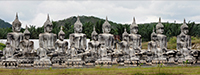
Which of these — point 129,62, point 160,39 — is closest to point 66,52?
point 129,62

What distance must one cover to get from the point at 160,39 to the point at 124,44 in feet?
11.6

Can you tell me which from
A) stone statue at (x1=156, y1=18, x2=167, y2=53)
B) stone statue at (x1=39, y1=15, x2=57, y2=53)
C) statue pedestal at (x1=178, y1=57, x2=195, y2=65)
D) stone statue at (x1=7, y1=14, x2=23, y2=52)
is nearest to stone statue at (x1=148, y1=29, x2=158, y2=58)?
stone statue at (x1=156, y1=18, x2=167, y2=53)

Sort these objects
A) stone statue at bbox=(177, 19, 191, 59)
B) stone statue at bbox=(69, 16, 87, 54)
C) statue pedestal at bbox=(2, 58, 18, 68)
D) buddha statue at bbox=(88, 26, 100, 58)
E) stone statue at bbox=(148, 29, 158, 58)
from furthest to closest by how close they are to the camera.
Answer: stone statue at bbox=(69, 16, 87, 54) → stone statue at bbox=(177, 19, 191, 59) → stone statue at bbox=(148, 29, 158, 58) → buddha statue at bbox=(88, 26, 100, 58) → statue pedestal at bbox=(2, 58, 18, 68)

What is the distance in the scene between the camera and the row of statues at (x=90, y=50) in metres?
23.0

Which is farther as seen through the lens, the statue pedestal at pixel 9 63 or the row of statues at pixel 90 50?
the row of statues at pixel 90 50

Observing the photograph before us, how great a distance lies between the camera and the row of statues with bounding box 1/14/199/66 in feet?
75.3

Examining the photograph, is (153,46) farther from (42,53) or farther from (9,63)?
(9,63)

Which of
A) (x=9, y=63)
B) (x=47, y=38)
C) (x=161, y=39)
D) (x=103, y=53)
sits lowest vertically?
(x=9, y=63)

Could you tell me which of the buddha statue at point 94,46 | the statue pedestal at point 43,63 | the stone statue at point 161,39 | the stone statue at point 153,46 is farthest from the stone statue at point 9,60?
the stone statue at point 161,39

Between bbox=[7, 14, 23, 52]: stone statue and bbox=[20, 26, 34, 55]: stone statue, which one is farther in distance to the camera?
bbox=[7, 14, 23, 52]: stone statue

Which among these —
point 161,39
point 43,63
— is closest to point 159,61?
point 161,39

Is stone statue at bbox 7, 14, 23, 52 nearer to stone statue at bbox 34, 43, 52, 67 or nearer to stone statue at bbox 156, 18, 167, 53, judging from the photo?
stone statue at bbox 34, 43, 52, 67

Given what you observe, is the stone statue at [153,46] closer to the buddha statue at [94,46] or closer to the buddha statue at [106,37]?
the buddha statue at [106,37]

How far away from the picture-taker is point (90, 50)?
24344 mm
